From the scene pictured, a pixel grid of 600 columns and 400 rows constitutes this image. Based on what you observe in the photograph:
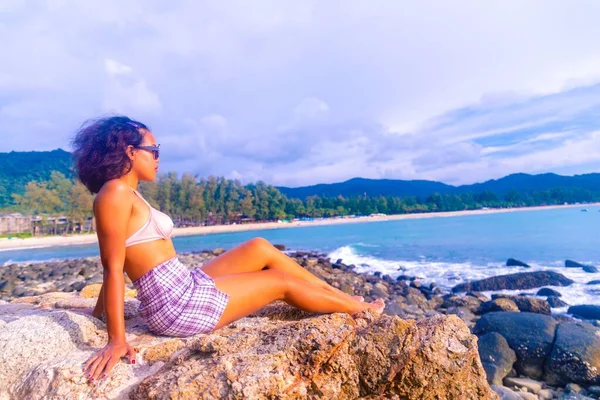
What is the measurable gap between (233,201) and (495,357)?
92.7 meters

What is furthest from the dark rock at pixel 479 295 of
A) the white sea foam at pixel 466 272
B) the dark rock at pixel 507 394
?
the dark rock at pixel 507 394

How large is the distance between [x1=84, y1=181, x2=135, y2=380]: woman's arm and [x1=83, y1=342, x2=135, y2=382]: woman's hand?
2 centimetres

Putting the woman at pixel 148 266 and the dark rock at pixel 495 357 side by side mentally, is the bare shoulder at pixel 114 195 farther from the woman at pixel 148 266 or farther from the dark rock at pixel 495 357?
the dark rock at pixel 495 357

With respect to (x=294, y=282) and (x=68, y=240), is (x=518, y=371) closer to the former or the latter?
(x=294, y=282)

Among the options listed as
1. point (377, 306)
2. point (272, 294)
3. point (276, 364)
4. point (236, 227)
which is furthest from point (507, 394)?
point (236, 227)

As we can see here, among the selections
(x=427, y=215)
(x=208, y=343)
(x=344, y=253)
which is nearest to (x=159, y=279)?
(x=208, y=343)

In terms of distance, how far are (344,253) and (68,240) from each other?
3970 cm

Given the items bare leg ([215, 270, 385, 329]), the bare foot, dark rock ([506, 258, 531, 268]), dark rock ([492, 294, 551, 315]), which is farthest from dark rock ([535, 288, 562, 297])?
bare leg ([215, 270, 385, 329])

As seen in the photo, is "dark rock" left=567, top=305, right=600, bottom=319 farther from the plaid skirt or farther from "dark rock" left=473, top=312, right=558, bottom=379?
the plaid skirt

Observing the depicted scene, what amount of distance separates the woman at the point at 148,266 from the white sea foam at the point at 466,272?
11.9m

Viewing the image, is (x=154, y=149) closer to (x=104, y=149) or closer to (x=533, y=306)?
(x=104, y=149)

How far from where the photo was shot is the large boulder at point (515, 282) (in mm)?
16266

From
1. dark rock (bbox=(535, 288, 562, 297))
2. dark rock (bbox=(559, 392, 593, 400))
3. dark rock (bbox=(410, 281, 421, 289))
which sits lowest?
dark rock (bbox=(410, 281, 421, 289))

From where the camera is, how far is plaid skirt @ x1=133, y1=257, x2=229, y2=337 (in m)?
3.22
